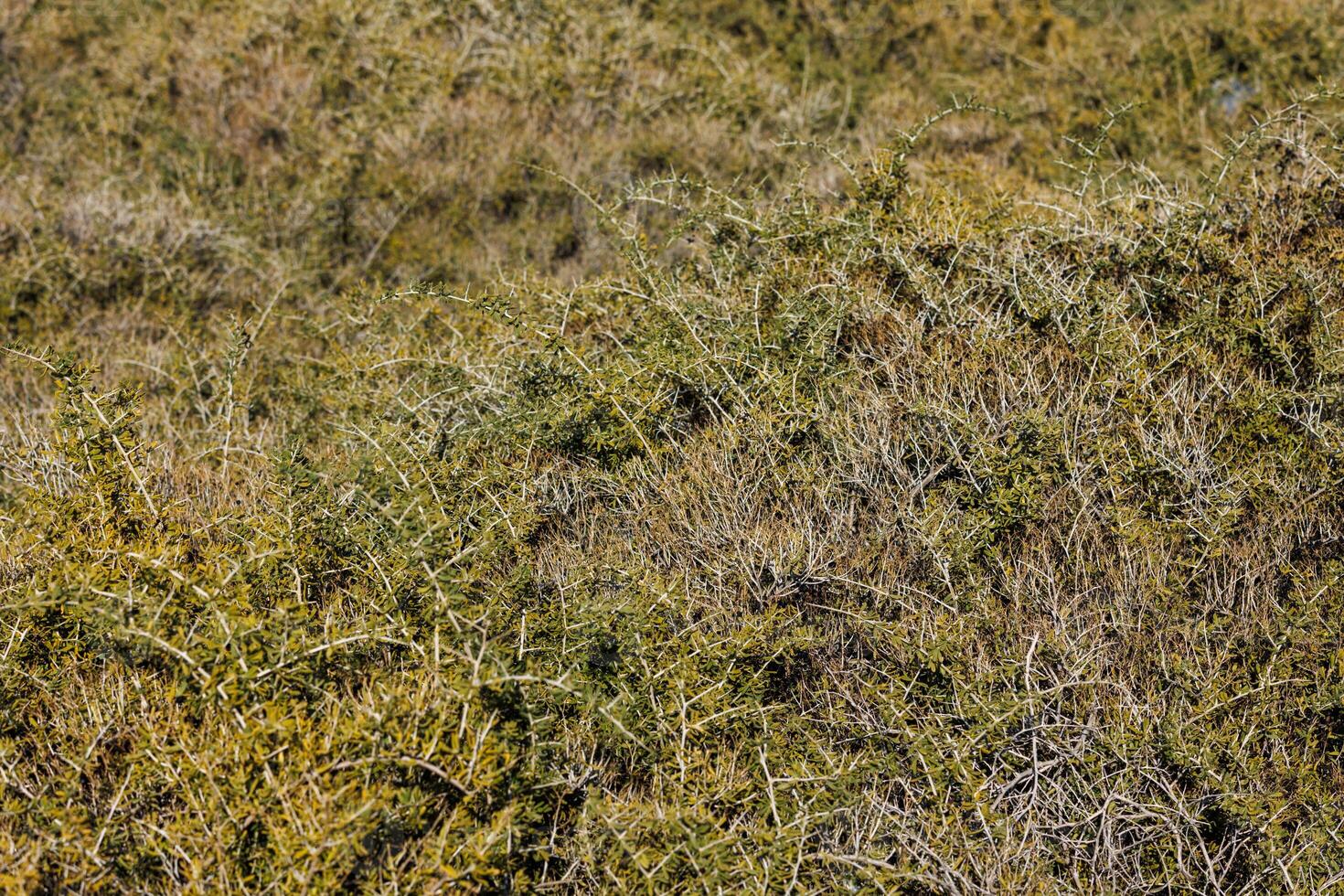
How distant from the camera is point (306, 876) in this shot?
2.12 metres

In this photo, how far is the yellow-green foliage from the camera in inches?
94.6

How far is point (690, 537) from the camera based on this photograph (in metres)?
3.21

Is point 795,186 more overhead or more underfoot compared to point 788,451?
more overhead

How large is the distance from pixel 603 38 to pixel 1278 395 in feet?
14.9

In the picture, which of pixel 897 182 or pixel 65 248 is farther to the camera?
pixel 65 248

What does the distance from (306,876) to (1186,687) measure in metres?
2.24

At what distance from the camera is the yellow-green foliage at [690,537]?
2.40 m

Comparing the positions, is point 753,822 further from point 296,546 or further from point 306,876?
point 296,546

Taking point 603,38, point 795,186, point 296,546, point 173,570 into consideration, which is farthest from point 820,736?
point 603,38

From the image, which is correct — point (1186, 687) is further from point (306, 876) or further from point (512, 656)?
point (306, 876)

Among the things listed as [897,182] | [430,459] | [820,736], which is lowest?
[820,736]

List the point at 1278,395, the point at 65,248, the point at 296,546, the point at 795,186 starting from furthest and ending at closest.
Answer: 1. the point at 65,248
2. the point at 795,186
3. the point at 1278,395
4. the point at 296,546

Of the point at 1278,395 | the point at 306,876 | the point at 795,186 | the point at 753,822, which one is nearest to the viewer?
the point at 306,876

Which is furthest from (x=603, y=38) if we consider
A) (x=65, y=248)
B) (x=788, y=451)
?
(x=788, y=451)
